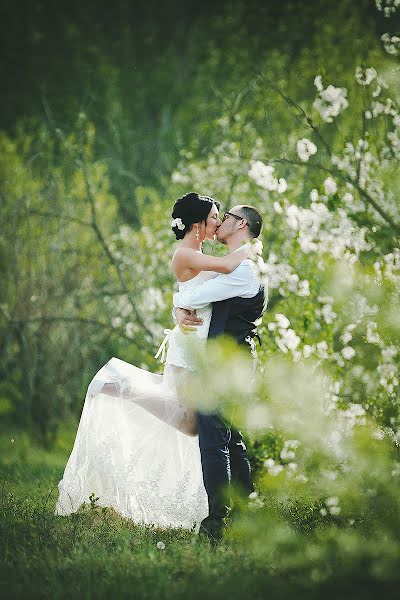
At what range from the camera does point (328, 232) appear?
4.70 meters

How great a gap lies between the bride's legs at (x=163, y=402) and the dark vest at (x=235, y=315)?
0.33m

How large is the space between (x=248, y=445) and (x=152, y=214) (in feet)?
11.7

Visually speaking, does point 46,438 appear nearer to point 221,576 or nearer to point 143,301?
A: point 143,301

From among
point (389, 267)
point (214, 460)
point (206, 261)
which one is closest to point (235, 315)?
point (206, 261)

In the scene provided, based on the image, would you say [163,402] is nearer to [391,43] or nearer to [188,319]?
[188,319]

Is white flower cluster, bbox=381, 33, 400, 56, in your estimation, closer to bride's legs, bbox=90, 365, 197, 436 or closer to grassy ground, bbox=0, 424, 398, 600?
bride's legs, bbox=90, 365, 197, 436

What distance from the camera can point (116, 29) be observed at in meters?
18.5

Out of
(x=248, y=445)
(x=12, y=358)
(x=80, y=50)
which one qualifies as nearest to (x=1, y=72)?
(x=80, y=50)

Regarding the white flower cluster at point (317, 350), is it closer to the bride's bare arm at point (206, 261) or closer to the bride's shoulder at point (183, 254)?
the bride's bare arm at point (206, 261)

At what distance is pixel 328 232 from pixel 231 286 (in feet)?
1.91

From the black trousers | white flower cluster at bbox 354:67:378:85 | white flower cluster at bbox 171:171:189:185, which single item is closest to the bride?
the black trousers

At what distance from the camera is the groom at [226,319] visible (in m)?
4.67

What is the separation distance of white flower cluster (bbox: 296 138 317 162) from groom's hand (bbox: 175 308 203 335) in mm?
1034

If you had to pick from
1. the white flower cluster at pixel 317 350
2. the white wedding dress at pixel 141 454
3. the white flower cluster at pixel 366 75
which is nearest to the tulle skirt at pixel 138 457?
the white wedding dress at pixel 141 454
